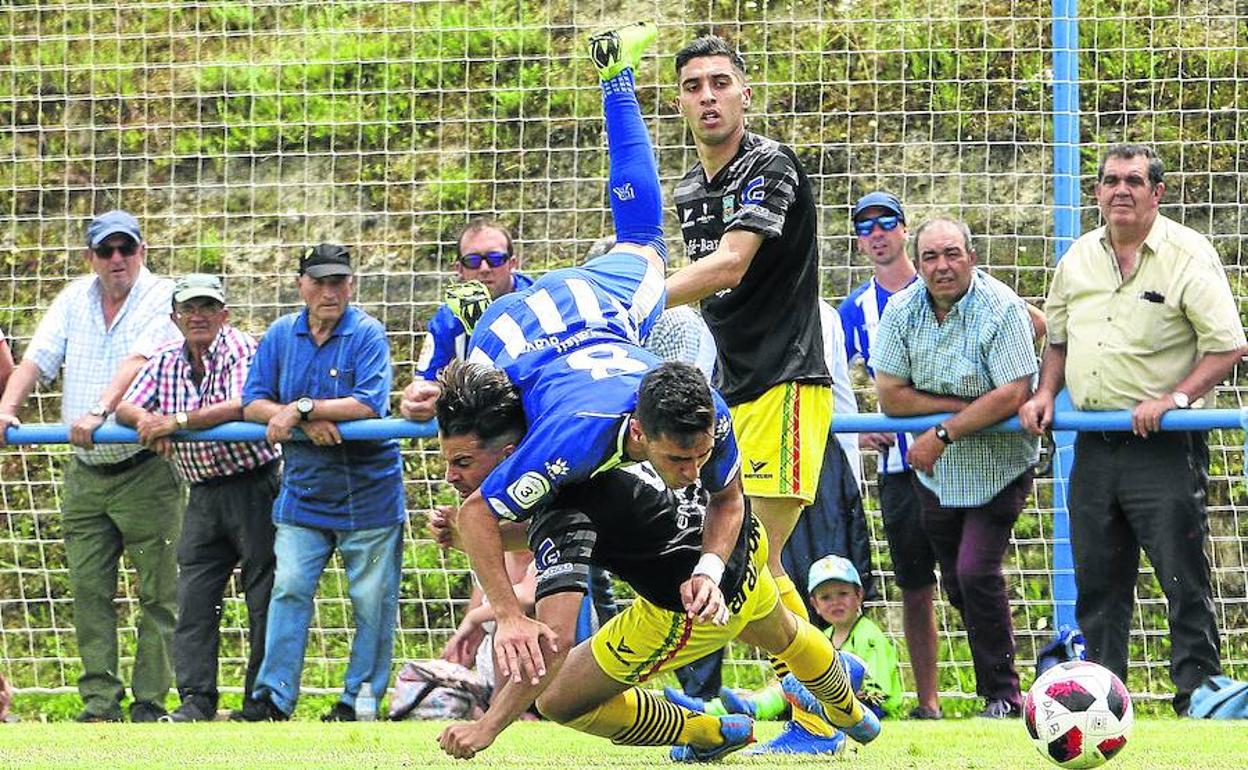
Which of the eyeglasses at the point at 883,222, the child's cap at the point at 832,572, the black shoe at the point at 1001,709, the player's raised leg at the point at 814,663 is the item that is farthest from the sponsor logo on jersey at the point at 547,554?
the eyeglasses at the point at 883,222

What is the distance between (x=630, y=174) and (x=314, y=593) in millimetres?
3037

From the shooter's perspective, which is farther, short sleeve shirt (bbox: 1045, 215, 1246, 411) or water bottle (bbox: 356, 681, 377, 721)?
water bottle (bbox: 356, 681, 377, 721)

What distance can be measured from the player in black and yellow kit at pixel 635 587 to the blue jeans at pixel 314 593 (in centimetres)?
306

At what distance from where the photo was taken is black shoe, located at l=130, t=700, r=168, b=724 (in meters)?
9.58

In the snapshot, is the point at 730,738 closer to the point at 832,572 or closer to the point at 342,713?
the point at 832,572

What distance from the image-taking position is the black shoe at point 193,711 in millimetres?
9344

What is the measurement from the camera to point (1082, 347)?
8.52 meters

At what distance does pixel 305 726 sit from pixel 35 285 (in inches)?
244

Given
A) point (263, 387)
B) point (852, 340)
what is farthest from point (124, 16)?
point (852, 340)

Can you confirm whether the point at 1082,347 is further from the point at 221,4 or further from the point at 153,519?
the point at 221,4

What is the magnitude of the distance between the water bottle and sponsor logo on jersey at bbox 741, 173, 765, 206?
3544 mm

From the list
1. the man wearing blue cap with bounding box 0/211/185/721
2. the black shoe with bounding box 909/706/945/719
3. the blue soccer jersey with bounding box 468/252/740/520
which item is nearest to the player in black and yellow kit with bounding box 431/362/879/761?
the blue soccer jersey with bounding box 468/252/740/520

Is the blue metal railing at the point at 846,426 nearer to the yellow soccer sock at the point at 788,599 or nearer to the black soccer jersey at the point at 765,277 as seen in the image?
the black soccer jersey at the point at 765,277

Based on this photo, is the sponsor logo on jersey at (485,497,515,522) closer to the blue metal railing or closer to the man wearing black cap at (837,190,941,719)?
the blue metal railing
